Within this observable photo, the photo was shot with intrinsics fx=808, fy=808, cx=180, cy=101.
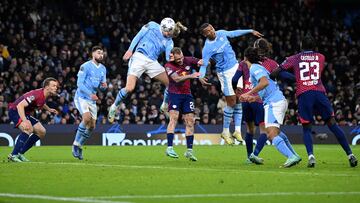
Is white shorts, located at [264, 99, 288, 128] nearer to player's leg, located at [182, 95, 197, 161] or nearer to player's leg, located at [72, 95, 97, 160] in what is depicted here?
player's leg, located at [182, 95, 197, 161]

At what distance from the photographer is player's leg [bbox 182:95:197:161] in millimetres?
19181

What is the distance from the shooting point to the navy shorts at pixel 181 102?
20047mm

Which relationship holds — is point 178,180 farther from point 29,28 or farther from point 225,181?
point 29,28

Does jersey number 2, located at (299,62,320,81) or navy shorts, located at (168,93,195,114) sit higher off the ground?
jersey number 2, located at (299,62,320,81)

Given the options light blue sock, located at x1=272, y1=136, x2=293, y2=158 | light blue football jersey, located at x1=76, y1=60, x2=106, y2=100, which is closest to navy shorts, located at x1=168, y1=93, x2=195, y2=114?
light blue football jersey, located at x1=76, y1=60, x2=106, y2=100

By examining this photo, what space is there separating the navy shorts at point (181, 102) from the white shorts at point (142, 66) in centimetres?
96

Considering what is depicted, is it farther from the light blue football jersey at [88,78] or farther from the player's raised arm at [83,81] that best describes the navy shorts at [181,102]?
the player's raised arm at [83,81]

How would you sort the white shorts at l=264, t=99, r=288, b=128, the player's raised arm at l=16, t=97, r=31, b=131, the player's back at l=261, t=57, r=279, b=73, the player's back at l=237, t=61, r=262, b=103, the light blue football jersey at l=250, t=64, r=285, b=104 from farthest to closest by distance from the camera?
the player's raised arm at l=16, t=97, r=31, b=131 → the player's back at l=237, t=61, r=262, b=103 → the player's back at l=261, t=57, r=279, b=73 → the white shorts at l=264, t=99, r=288, b=128 → the light blue football jersey at l=250, t=64, r=285, b=104

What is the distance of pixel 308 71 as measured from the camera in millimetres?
15859

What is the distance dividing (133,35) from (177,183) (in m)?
25.4

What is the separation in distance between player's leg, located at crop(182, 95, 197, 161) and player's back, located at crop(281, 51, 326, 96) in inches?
156

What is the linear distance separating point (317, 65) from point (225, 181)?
13.9ft

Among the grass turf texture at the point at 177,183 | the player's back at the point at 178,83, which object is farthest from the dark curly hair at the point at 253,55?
the player's back at the point at 178,83

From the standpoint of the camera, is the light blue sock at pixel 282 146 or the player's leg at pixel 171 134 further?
the player's leg at pixel 171 134
